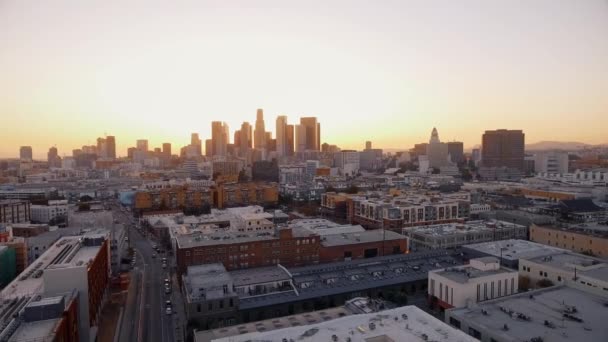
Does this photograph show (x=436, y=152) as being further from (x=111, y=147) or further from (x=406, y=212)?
(x=111, y=147)

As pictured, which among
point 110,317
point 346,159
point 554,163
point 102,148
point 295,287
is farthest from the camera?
point 102,148

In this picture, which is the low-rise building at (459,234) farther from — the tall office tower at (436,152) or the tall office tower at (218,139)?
the tall office tower at (218,139)

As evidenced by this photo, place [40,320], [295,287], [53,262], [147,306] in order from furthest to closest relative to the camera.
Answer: [147,306] → [295,287] → [53,262] → [40,320]

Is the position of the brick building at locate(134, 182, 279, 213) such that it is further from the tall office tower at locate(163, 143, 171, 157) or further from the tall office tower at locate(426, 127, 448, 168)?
the tall office tower at locate(163, 143, 171, 157)

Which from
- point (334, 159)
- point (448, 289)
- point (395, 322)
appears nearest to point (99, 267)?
point (395, 322)

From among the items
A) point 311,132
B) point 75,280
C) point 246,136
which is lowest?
point 75,280

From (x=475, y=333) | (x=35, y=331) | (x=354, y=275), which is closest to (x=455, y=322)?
(x=475, y=333)

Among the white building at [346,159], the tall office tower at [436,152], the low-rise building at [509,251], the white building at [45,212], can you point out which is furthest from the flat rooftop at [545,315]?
the tall office tower at [436,152]
